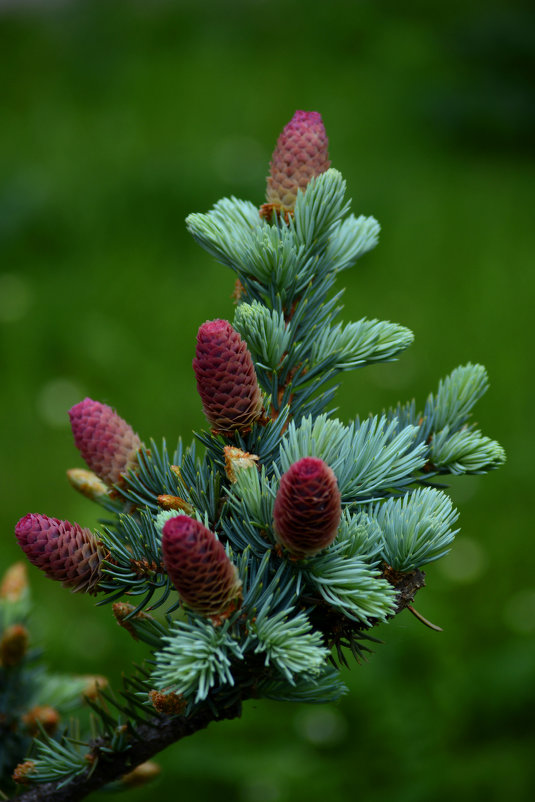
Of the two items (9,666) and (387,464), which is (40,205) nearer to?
(9,666)

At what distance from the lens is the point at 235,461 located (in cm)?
47

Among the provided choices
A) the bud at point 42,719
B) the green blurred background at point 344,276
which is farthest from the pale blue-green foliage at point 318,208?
the green blurred background at point 344,276

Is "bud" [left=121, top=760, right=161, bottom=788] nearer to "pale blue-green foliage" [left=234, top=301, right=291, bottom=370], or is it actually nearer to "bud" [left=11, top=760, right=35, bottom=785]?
"bud" [left=11, top=760, right=35, bottom=785]

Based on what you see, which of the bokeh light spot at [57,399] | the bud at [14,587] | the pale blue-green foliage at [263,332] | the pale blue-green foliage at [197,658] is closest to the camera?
the pale blue-green foliage at [197,658]

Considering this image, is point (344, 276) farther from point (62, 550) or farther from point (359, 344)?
point (62, 550)

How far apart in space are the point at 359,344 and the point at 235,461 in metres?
0.14

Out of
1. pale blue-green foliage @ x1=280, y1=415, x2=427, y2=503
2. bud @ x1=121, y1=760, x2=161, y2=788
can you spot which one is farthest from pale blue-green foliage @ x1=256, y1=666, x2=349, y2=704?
bud @ x1=121, y1=760, x2=161, y2=788

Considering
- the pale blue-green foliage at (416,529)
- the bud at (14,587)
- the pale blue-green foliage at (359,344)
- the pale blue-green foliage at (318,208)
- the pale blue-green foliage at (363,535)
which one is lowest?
the bud at (14,587)

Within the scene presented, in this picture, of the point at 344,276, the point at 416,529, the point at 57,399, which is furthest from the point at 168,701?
the point at 344,276

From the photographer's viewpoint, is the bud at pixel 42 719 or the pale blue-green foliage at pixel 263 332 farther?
the bud at pixel 42 719

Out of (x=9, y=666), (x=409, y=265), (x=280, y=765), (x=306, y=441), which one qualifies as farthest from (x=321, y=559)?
(x=409, y=265)

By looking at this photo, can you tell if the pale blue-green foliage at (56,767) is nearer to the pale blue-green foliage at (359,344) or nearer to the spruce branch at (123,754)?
Result: the spruce branch at (123,754)

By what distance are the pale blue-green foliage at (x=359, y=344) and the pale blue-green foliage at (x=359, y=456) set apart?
64 millimetres

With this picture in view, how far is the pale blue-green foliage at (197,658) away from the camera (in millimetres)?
399
